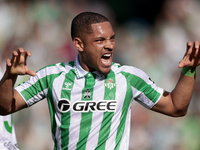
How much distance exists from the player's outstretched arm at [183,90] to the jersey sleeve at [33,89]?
3.42 feet

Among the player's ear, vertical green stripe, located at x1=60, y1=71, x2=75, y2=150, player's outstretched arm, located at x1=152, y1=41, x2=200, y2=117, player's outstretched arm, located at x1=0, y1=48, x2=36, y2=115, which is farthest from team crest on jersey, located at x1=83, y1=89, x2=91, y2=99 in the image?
player's outstretched arm, located at x1=152, y1=41, x2=200, y2=117

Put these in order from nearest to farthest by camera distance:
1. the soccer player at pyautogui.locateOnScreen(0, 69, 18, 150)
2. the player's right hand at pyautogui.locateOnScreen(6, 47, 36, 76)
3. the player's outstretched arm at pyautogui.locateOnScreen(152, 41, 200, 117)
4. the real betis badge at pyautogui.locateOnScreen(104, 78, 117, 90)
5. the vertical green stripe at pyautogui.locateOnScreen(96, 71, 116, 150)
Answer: the player's right hand at pyautogui.locateOnScreen(6, 47, 36, 76), the player's outstretched arm at pyautogui.locateOnScreen(152, 41, 200, 117), the vertical green stripe at pyautogui.locateOnScreen(96, 71, 116, 150), the real betis badge at pyautogui.locateOnScreen(104, 78, 117, 90), the soccer player at pyautogui.locateOnScreen(0, 69, 18, 150)

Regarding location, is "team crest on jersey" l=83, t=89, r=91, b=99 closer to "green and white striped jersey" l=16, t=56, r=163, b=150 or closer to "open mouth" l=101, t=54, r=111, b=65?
"green and white striped jersey" l=16, t=56, r=163, b=150

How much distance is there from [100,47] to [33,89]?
71 centimetres

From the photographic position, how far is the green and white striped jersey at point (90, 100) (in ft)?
9.64

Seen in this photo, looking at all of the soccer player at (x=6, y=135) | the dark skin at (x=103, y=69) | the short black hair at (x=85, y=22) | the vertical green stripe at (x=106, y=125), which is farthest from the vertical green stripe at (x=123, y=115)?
the soccer player at (x=6, y=135)

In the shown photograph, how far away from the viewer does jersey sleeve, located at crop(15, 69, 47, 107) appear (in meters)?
3.02

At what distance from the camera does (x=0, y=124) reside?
3578 millimetres

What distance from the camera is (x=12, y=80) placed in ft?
9.11

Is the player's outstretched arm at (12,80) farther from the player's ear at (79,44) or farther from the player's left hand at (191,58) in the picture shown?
the player's left hand at (191,58)

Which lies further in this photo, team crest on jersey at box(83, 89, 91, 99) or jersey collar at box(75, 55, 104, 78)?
jersey collar at box(75, 55, 104, 78)

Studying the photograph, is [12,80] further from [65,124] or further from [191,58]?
[191,58]

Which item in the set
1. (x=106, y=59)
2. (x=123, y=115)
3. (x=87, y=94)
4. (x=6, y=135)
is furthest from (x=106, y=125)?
(x=6, y=135)

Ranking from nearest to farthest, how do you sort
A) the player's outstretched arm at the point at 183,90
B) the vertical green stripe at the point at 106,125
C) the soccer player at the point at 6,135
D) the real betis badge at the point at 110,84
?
the player's outstretched arm at the point at 183,90 → the vertical green stripe at the point at 106,125 → the real betis badge at the point at 110,84 → the soccer player at the point at 6,135
